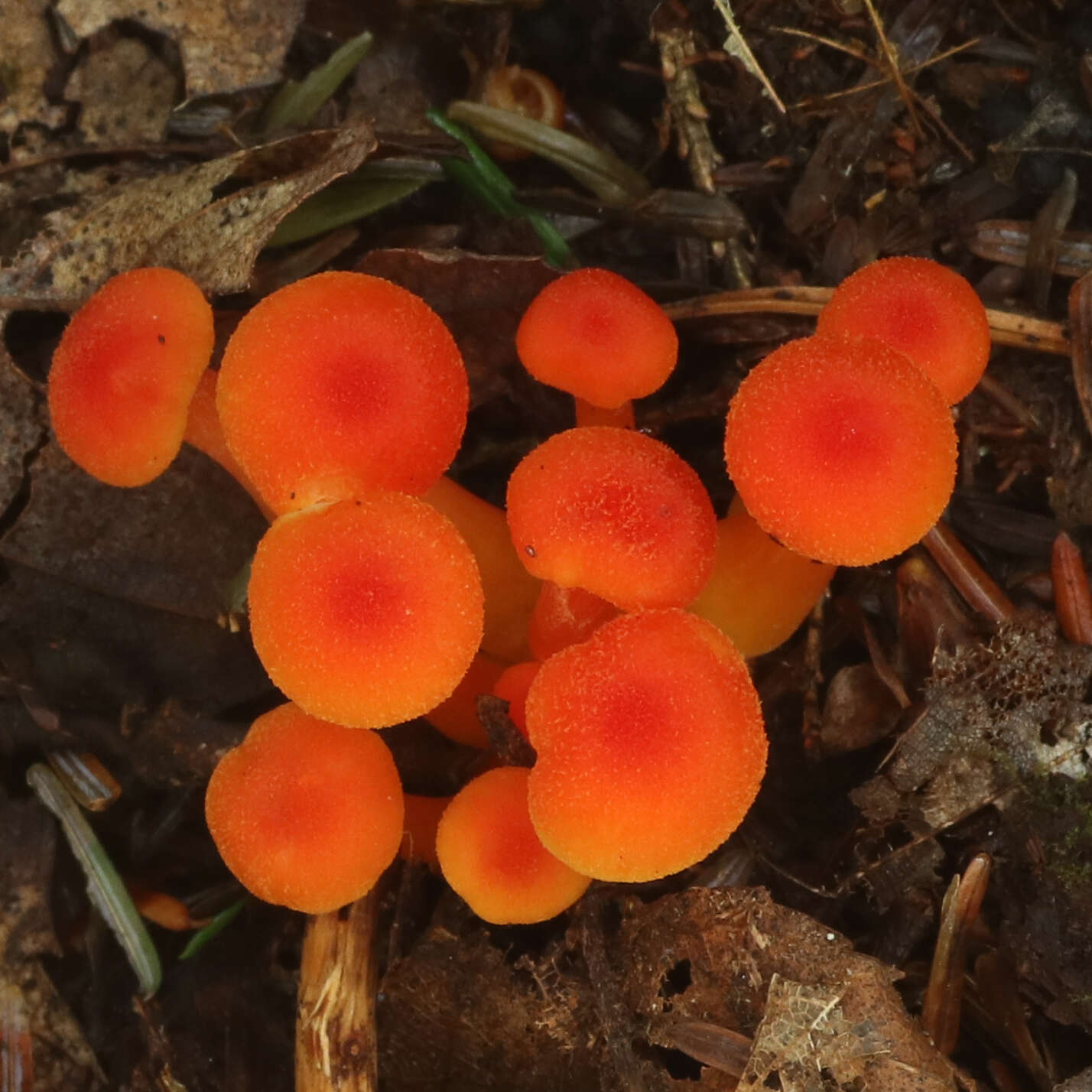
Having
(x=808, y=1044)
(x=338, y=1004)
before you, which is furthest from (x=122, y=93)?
(x=808, y=1044)

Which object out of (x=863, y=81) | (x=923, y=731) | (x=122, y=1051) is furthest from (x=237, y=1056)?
(x=863, y=81)

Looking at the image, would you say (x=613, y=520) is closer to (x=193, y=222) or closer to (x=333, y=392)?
(x=333, y=392)

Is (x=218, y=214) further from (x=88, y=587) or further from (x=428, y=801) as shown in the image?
(x=428, y=801)

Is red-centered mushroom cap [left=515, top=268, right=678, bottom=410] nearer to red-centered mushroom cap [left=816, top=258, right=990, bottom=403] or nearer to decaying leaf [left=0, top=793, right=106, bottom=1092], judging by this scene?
red-centered mushroom cap [left=816, top=258, right=990, bottom=403]

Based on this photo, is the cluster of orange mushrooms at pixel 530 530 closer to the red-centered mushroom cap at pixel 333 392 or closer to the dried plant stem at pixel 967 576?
the red-centered mushroom cap at pixel 333 392

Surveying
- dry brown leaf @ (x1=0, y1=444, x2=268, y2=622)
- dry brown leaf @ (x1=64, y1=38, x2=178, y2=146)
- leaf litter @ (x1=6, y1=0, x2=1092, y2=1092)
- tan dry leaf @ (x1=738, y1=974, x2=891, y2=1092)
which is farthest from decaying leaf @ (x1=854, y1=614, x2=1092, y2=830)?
dry brown leaf @ (x1=64, y1=38, x2=178, y2=146)

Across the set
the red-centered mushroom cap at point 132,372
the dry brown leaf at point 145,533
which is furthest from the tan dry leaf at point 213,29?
the dry brown leaf at point 145,533
